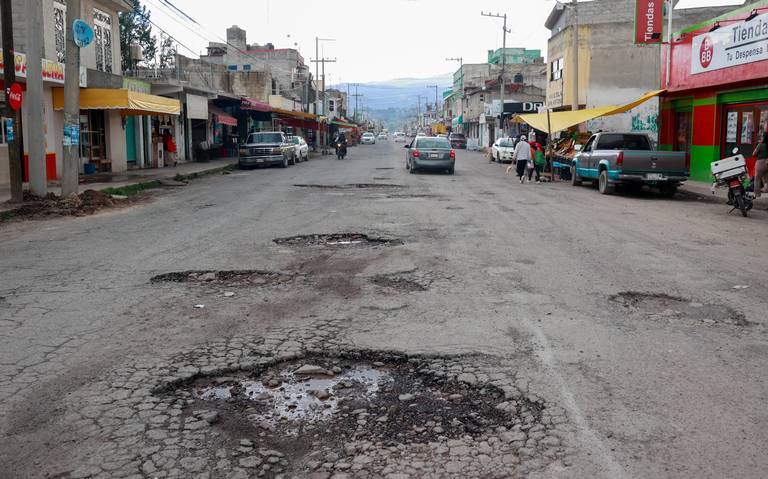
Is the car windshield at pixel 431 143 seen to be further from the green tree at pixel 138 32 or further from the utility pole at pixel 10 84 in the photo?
the green tree at pixel 138 32

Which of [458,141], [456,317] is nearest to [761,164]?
[456,317]

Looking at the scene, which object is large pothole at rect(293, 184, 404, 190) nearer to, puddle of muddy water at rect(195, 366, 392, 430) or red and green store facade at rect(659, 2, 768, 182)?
red and green store facade at rect(659, 2, 768, 182)

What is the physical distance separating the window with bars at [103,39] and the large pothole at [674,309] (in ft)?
78.9

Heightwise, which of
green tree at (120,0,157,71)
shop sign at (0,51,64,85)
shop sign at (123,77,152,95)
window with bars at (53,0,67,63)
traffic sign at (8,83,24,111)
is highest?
green tree at (120,0,157,71)

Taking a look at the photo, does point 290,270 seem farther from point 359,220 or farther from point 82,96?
point 82,96

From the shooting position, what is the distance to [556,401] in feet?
14.0

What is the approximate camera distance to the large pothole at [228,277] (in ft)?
25.3

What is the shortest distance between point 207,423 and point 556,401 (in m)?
2.09

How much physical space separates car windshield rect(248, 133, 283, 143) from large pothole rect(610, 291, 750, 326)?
Answer: 28285 mm

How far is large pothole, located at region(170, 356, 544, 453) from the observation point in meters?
3.85

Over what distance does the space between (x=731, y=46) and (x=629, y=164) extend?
5.35m

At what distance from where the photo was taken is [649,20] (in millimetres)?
24109

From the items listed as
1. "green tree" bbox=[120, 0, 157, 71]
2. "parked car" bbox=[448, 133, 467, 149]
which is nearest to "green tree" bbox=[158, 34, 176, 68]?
"green tree" bbox=[120, 0, 157, 71]

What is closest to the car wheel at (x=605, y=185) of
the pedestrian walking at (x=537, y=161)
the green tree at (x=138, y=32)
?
the pedestrian walking at (x=537, y=161)
